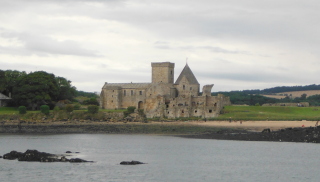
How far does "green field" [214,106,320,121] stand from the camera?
61875mm

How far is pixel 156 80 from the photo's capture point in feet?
259

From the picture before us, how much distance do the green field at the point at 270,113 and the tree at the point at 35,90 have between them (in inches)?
966

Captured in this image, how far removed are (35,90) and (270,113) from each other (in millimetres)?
31386

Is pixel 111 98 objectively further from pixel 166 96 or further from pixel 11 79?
pixel 11 79

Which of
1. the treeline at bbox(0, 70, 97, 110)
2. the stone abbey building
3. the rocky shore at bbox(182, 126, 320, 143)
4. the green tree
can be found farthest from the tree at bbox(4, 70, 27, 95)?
the rocky shore at bbox(182, 126, 320, 143)

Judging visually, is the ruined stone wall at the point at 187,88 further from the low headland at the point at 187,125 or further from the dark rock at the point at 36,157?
the dark rock at the point at 36,157

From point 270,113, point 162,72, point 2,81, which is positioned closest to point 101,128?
point 162,72

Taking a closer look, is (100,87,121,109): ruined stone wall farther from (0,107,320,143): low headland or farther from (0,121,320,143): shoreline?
(0,121,320,143): shoreline

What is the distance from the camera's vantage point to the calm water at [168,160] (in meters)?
29.3

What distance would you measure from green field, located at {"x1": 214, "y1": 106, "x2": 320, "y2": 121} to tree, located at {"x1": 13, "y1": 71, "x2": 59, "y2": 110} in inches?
966

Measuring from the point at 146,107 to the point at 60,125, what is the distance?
12567mm

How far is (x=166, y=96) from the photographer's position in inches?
2948

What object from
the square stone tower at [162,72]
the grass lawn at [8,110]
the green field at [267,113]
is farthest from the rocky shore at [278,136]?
the grass lawn at [8,110]

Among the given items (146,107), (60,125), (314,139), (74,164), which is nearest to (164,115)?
(146,107)
